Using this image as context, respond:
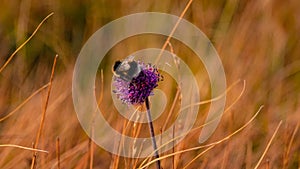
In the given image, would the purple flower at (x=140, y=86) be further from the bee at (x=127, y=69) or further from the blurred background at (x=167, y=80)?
the blurred background at (x=167, y=80)

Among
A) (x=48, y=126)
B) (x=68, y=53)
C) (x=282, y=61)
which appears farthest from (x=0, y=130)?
(x=282, y=61)

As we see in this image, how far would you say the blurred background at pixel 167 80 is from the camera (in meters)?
1.32

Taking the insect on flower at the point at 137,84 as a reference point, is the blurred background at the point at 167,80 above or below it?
above

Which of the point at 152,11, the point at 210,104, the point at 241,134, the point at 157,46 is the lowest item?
the point at 241,134

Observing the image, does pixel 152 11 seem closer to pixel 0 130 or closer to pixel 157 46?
pixel 157 46

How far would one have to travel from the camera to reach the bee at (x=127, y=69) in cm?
75

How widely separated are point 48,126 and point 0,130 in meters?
0.11

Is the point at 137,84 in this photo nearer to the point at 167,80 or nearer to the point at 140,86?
the point at 140,86

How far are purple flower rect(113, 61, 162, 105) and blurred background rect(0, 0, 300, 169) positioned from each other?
0.30 m

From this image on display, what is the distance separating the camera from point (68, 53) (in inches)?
73.5

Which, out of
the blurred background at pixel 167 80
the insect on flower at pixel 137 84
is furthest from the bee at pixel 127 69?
the blurred background at pixel 167 80

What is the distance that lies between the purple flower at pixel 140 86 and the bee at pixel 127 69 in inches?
0.7

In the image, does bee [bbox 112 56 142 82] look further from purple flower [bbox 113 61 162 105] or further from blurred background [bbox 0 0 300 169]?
blurred background [bbox 0 0 300 169]

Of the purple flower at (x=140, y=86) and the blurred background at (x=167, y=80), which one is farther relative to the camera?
the blurred background at (x=167, y=80)
